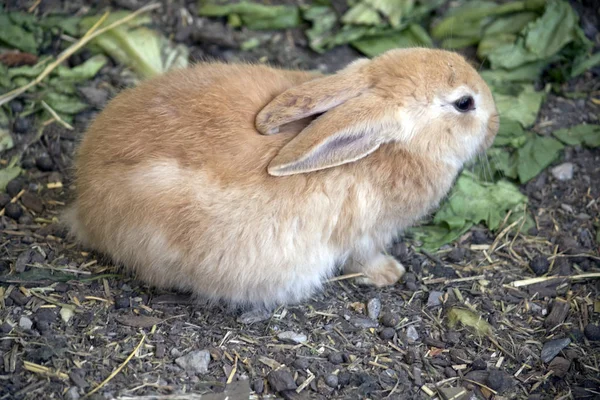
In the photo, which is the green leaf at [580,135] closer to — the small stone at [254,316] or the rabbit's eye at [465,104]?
the rabbit's eye at [465,104]

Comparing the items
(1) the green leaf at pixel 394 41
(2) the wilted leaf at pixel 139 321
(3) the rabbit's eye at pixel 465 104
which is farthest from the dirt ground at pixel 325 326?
(1) the green leaf at pixel 394 41

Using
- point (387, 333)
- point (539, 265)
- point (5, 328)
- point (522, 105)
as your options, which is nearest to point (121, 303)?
point (5, 328)

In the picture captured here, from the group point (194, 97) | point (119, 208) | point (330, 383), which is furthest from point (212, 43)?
point (330, 383)

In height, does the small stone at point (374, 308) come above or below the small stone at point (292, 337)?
below

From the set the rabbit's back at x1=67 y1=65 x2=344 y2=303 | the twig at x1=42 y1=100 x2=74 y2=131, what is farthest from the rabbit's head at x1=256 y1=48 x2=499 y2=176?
the twig at x1=42 y1=100 x2=74 y2=131

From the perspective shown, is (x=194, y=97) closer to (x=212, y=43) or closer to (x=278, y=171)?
(x=278, y=171)

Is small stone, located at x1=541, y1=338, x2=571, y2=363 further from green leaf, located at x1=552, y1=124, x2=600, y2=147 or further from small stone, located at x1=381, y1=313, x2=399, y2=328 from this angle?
green leaf, located at x1=552, y1=124, x2=600, y2=147
